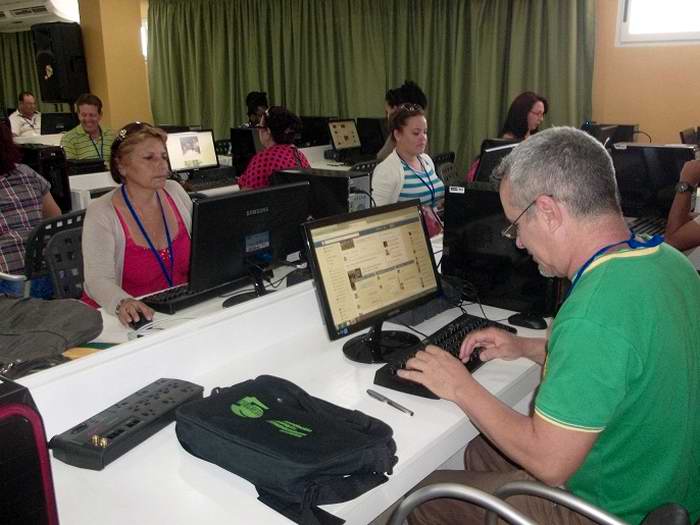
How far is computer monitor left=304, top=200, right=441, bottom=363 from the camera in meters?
1.58

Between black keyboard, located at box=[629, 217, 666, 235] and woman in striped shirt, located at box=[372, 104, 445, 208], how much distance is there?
0.99m

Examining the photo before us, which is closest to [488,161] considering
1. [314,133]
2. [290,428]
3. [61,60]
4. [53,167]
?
[290,428]

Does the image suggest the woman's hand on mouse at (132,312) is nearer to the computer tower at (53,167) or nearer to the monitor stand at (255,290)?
the monitor stand at (255,290)

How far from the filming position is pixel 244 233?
76.6 inches

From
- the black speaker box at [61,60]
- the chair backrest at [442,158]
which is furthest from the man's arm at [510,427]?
the black speaker box at [61,60]

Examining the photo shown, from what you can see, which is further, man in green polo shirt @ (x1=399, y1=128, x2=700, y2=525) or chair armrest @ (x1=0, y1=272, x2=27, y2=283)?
chair armrest @ (x1=0, y1=272, x2=27, y2=283)

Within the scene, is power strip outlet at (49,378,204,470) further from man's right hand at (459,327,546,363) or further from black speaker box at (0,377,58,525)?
man's right hand at (459,327,546,363)

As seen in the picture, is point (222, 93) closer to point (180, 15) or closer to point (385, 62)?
point (180, 15)

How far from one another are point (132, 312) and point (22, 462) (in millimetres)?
1285

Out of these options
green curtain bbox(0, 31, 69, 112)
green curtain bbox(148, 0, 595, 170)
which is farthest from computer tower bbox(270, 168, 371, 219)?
green curtain bbox(0, 31, 69, 112)

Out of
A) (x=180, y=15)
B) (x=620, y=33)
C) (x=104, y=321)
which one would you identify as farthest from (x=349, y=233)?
(x=180, y=15)

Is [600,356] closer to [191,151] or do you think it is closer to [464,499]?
[464,499]

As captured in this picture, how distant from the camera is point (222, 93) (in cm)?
795

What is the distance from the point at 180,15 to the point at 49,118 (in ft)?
7.43
